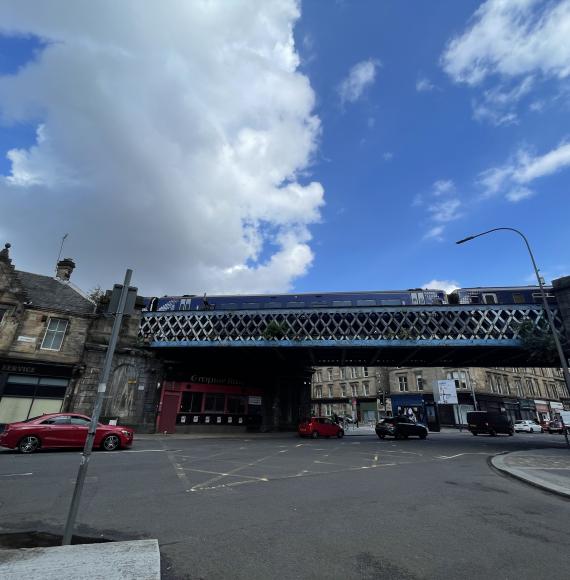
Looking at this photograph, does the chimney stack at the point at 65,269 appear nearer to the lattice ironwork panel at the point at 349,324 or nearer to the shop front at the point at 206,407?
the lattice ironwork panel at the point at 349,324

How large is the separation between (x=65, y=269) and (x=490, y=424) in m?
40.1

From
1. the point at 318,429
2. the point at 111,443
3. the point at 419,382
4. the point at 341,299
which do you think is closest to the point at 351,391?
the point at 419,382

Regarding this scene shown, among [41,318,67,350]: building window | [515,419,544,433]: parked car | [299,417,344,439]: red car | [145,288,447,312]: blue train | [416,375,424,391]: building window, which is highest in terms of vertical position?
[145,288,447,312]: blue train

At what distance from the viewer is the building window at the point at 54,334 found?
22.1 meters

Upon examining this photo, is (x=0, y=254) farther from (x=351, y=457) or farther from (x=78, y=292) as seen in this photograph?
(x=351, y=457)

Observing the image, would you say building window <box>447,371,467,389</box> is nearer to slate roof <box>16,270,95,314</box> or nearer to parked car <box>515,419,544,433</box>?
parked car <box>515,419,544,433</box>

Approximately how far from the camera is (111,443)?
14.3 m

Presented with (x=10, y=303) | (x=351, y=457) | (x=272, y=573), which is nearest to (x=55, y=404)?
(x=10, y=303)

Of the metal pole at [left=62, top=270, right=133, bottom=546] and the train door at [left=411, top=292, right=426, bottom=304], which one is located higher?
the train door at [left=411, top=292, right=426, bottom=304]

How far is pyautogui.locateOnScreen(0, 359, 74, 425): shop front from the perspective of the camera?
20.0 m

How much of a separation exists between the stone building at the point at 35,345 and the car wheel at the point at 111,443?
31.8ft

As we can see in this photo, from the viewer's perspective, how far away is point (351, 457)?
47.1ft

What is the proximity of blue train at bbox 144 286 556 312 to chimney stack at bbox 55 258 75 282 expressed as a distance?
19.7ft

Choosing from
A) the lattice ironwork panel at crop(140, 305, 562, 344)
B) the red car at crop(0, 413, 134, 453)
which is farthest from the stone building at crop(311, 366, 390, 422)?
the red car at crop(0, 413, 134, 453)
